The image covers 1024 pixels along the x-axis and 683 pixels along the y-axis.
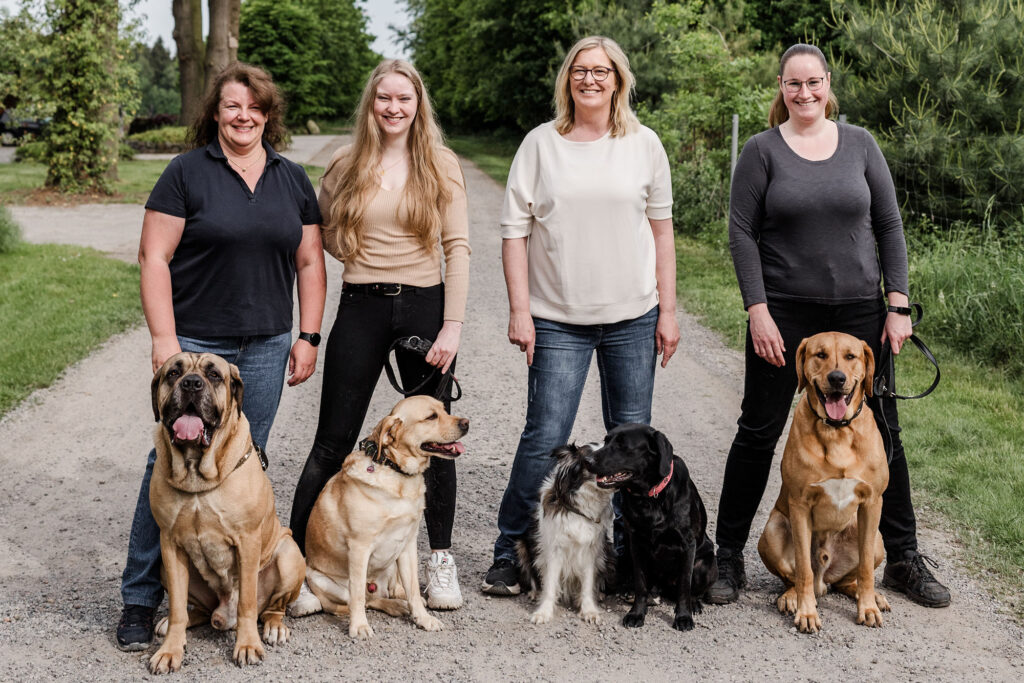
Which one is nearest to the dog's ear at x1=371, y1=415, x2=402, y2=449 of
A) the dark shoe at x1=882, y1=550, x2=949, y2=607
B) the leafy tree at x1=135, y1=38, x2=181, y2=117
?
the dark shoe at x1=882, y1=550, x2=949, y2=607

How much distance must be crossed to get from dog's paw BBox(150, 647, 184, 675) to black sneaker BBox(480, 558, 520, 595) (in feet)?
4.39

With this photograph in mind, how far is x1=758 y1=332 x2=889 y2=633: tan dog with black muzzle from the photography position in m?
3.91

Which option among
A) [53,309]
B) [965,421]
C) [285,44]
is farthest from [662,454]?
[285,44]

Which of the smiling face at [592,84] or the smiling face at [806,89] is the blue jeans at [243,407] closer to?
the smiling face at [592,84]

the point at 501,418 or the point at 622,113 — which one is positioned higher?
the point at 622,113

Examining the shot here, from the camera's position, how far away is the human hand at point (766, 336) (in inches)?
160

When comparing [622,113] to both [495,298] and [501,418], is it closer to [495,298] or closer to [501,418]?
[501,418]

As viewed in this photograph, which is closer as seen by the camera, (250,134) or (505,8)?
(250,134)

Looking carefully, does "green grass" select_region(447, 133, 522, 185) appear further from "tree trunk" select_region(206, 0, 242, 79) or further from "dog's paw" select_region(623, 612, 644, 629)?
"dog's paw" select_region(623, 612, 644, 629)

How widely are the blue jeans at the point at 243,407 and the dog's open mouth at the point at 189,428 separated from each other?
420mm

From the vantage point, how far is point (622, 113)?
13.1 ft

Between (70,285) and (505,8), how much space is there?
23467 millimetres

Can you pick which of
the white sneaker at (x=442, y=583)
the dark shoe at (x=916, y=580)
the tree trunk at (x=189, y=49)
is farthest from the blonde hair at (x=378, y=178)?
the tree trunk at (x=189, y=49)

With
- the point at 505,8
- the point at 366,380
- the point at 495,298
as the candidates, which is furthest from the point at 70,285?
the point at 505,8
